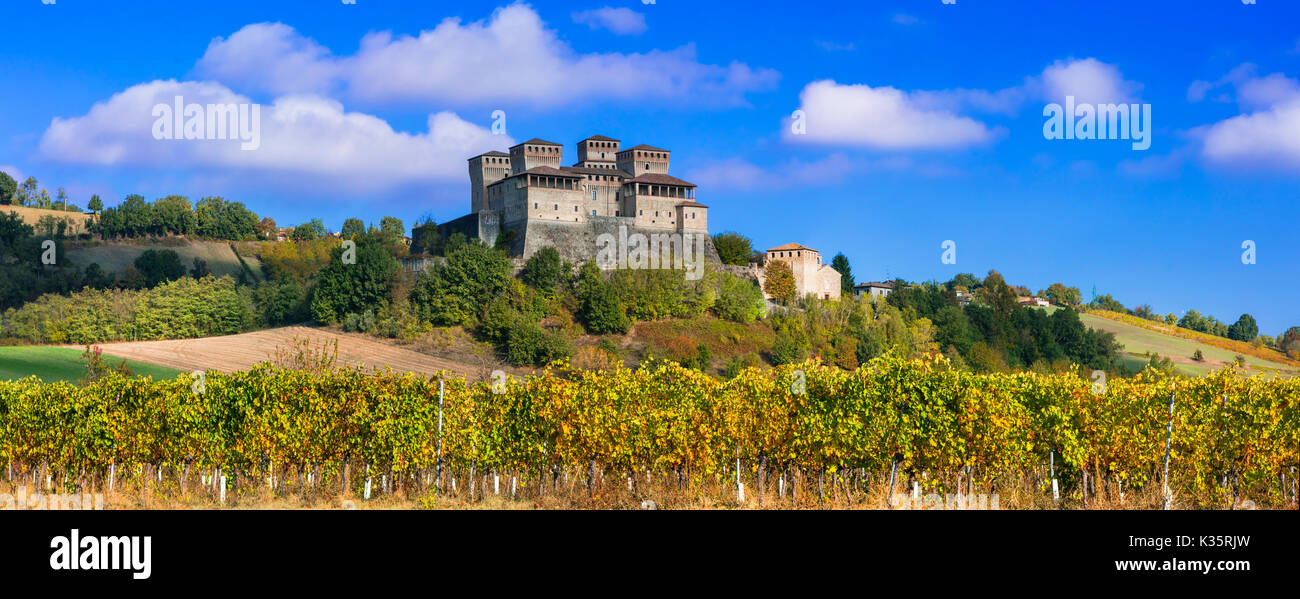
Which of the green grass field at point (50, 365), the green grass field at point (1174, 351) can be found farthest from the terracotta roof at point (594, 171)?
the green grass field at point (1174, 351)

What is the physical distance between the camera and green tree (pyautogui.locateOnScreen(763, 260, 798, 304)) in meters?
93.6

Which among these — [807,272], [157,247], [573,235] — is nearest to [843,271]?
[807,272]

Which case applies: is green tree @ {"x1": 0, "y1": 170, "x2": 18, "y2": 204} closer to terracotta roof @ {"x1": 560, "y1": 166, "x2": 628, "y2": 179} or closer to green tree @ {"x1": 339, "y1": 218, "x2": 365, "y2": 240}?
green tree @ {"x1": 339, "y1": 218, "x2": 365, "y2": 240}

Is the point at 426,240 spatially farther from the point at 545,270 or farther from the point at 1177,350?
the point at 1177,350

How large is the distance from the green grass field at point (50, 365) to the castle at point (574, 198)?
30305mm

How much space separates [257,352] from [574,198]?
28.7 metres

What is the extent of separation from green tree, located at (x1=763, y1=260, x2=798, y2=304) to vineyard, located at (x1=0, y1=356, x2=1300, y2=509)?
68.6 metres

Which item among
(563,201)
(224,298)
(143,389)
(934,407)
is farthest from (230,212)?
(934,407)

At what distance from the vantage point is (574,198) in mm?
91812

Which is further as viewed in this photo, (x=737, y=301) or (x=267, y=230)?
(x=267, y=230)

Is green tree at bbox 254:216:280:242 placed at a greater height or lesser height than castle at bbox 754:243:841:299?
greater

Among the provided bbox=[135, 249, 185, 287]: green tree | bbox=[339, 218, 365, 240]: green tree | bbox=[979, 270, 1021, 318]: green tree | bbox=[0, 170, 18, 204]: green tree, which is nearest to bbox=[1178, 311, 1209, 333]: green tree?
bbox=[979, 270, 1021, 318]: green tree

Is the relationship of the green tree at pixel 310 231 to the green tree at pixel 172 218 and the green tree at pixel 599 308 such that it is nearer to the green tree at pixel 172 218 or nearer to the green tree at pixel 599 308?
the green tree at pixel 172 218

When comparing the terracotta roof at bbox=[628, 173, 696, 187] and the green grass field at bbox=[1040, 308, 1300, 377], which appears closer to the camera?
the terracotta roof at bbox=[628, 173, 696, 187]
